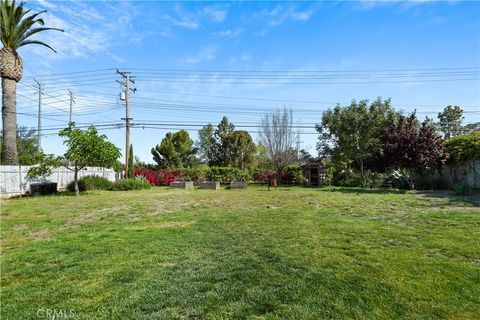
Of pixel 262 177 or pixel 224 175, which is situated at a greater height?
pixel 224 175

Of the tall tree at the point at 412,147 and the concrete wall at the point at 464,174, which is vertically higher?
the tall tree at the point at 412,147

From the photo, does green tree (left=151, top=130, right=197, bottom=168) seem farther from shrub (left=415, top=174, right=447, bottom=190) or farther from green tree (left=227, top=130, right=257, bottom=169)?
shrub (left=415, top=174, right=447, bottom=190)

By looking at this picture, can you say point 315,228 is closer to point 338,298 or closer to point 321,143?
point 338,298

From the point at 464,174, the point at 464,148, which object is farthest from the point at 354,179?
the point at 464,148

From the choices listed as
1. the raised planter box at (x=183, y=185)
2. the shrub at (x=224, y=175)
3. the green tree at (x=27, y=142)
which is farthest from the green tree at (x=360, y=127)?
the green tree at (x=27, y=142)

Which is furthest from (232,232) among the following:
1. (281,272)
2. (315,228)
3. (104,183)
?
(104,183)

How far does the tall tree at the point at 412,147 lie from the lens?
15.3 metres

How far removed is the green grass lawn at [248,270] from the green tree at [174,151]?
2857 centimetres

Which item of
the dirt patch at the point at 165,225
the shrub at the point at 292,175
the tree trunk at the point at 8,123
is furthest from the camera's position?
the shrub at the point at 292,175

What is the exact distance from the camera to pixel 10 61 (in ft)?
52.7

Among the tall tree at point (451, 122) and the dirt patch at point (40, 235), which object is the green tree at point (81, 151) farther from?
the tall tree at point (451, 122)

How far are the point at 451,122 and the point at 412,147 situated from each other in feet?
114

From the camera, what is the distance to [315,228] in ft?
19.9

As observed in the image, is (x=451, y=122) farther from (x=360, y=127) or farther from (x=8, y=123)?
(x=8, y=123)
